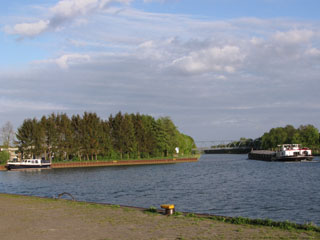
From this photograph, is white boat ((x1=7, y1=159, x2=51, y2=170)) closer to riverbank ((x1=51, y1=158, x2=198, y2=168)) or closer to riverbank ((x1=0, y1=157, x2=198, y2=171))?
riverbank ((x1=0, y1=157, x2=198, y2=171))

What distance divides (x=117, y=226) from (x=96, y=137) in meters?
118

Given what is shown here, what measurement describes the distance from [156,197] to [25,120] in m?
96.6

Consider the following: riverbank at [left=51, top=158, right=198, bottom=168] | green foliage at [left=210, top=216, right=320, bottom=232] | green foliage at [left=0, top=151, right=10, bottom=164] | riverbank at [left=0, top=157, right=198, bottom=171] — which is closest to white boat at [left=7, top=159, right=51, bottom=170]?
riverbank at [left=0, top=157, right=198, bottom=171]

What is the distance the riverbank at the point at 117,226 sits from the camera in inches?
631

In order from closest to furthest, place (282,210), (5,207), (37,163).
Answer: (5,207)
(282,210)
(37,163)

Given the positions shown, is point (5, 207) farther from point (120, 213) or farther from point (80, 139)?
point (80, 139)

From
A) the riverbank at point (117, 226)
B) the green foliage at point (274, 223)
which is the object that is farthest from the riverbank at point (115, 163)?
the green foliage at point (274, 223)

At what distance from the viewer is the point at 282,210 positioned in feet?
103

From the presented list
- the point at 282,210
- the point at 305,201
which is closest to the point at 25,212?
the point at 282,210

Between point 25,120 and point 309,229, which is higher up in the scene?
point 25,120

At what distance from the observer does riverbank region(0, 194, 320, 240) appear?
52.5ft

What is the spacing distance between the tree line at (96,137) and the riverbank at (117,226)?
106665mm

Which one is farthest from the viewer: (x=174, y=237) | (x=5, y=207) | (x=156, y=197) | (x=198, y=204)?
(x=156, y=197)

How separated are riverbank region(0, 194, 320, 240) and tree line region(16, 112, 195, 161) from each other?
107 meters
